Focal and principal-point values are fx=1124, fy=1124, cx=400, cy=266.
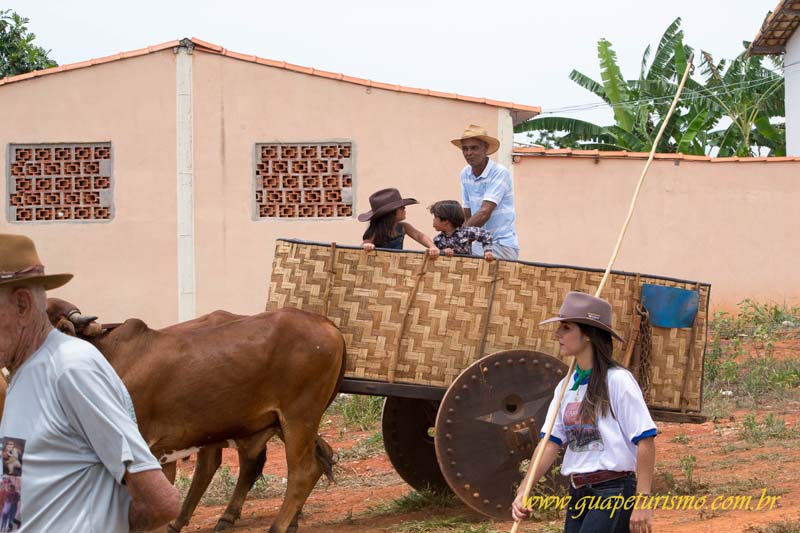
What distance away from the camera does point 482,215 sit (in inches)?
298

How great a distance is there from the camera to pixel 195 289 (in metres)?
13.7

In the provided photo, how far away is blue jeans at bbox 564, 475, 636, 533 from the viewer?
4100 millimetres

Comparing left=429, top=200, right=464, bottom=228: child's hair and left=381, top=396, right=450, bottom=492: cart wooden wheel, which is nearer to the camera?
left=429, top=200, right=464, bottom=228: child's hair

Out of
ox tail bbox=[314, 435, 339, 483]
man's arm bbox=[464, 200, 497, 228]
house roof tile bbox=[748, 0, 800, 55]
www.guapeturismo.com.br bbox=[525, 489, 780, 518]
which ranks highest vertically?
house roof tile bbox=[748, 0, 800, 55]

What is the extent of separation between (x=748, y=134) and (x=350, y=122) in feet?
33.2

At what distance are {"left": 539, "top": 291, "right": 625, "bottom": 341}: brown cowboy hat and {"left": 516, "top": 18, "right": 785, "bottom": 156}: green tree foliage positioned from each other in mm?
16185

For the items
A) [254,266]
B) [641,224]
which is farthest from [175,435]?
[641,224]

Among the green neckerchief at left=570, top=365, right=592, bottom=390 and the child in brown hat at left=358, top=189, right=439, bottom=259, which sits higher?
the child in brown hat at left=358, top=189, right=439, bottom=259

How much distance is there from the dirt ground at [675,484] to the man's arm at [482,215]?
6.22 ft

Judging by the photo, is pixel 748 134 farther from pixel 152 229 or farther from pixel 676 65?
pixel 152 229

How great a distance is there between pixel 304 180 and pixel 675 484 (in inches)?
291

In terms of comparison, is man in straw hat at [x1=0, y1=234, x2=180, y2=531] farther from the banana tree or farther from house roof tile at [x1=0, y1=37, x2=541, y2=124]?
the banana tree

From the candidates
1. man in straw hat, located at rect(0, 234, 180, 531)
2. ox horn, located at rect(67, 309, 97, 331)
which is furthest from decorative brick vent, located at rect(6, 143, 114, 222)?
man in straw hat, located at rect(0, 234, 180, 531)

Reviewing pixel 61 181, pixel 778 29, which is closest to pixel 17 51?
pixel 61 181
